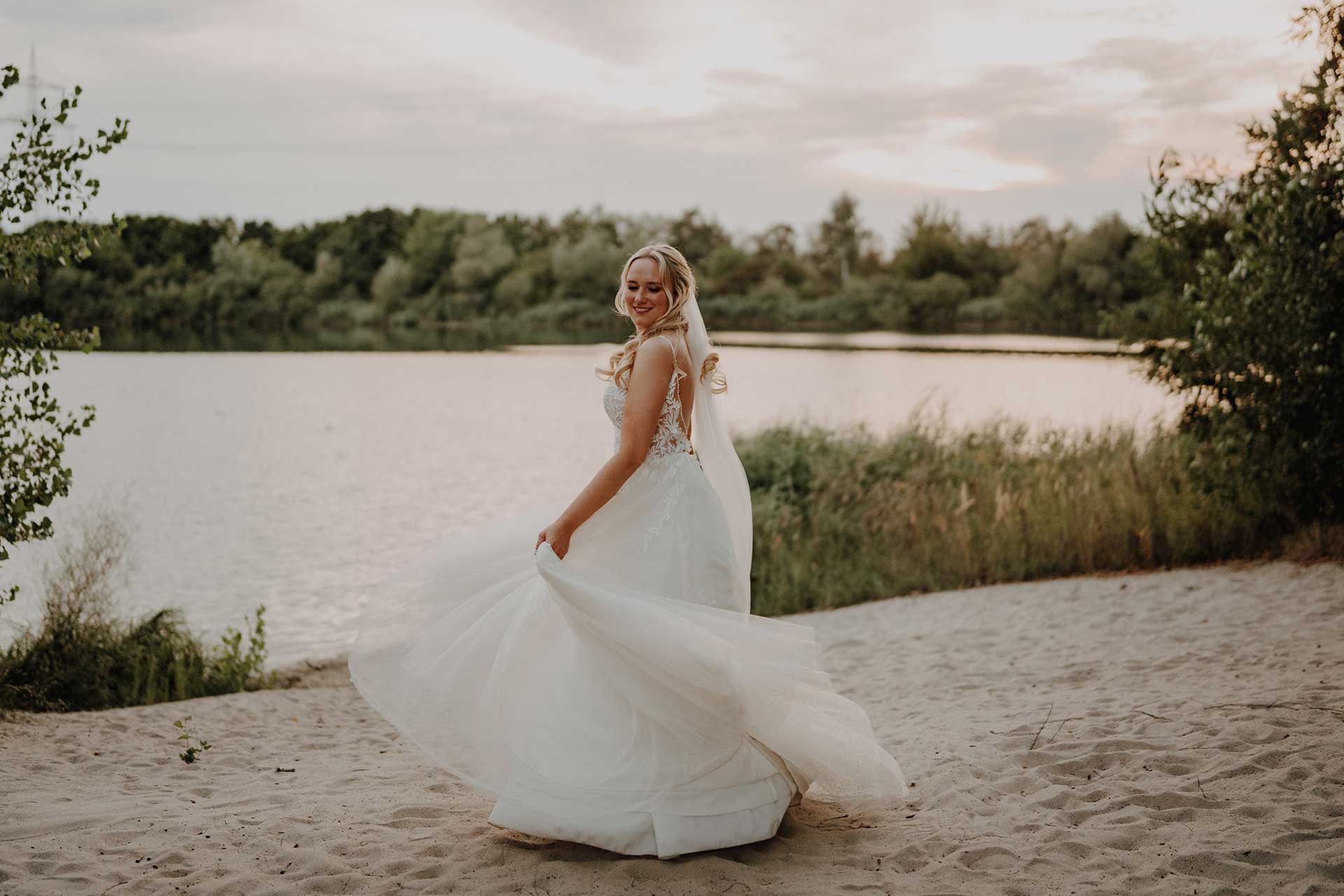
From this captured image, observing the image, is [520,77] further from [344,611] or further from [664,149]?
[344,611]

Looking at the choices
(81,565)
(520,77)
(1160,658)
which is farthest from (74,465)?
(520,77)

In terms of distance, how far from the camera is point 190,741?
5957 millimetres

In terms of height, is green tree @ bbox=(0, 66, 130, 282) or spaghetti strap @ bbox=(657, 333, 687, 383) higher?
green tree @ bbox=(0, 66, 130, 282)

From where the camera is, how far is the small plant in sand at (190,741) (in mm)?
5430

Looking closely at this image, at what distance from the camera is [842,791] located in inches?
157

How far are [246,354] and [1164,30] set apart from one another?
126 ft

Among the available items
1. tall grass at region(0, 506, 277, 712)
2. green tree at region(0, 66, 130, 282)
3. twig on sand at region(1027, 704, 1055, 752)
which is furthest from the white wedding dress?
tall grass at region(0, 506, 277, 712)

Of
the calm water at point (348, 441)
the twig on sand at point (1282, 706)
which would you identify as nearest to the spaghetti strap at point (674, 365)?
the calm water at point (348, 441)

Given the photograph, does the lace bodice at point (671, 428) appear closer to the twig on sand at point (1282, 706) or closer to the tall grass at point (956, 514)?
the twig on sand at point (1282, 706)

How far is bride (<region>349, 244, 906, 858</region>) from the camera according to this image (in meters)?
3.54

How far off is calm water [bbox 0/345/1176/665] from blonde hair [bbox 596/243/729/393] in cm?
80

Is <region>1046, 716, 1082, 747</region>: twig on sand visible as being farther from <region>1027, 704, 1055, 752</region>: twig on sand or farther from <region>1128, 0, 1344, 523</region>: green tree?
<region>1128, 0, 1344, 523</region>: green tree

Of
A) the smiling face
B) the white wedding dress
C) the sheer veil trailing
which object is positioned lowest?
the white wedding dress

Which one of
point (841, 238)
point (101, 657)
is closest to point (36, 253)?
point (101, 657)
